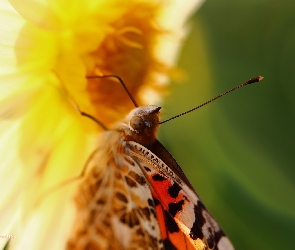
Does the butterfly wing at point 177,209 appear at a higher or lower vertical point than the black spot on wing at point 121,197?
lower

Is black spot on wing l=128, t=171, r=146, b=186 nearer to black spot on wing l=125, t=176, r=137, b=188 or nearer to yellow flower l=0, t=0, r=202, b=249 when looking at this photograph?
black spot on wing l=125, t=176, r=137, b=188

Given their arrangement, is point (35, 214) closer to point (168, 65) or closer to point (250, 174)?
point (168, 65)

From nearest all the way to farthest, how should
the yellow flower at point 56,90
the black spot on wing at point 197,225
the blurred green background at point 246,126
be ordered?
1. the black spot on wing at point 197,225
2. the yellow flower at point 56,90
3. the blurred green background at point 246,126

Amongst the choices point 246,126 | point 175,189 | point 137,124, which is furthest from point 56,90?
point 246,126

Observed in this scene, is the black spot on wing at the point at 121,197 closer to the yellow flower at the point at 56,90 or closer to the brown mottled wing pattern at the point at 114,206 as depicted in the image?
the brown mottled wing pattern at the point at 114,206

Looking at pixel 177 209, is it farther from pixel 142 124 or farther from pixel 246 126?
pixel 246 126

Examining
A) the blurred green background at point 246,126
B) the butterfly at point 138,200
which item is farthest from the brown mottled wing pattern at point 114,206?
the blurred green background at point 246,126

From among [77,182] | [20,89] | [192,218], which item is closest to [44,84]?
[20,89]
